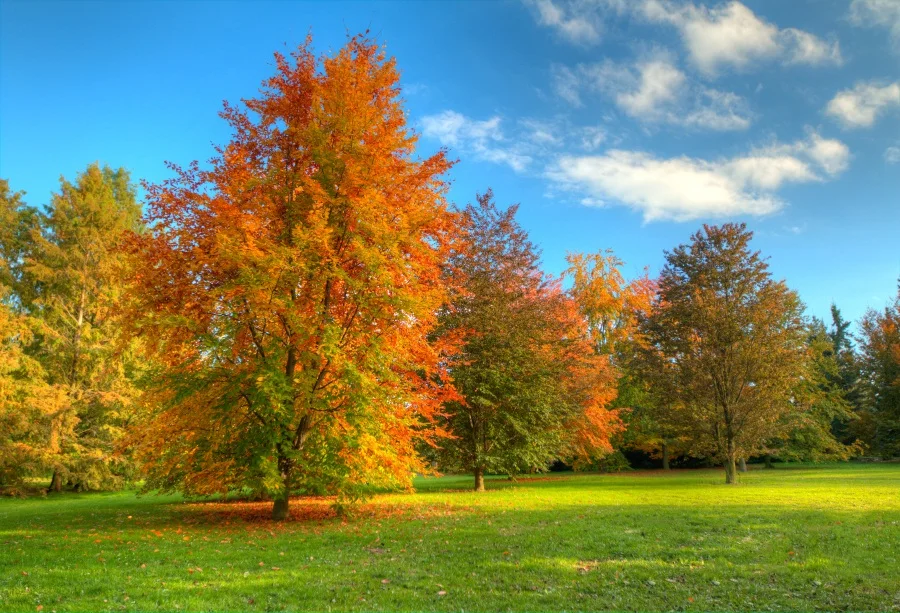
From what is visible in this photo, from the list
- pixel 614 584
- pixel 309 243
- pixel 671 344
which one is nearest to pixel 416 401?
pixel 309 243

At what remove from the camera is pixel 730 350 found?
78.8 feet

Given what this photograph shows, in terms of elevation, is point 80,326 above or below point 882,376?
above

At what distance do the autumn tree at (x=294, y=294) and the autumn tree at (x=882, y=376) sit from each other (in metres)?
42.7

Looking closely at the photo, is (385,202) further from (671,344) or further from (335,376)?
(671,344)

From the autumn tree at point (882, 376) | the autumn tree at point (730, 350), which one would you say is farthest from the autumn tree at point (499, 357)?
the autumn tree at point (882, 376)

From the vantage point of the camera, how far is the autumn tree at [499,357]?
73.0 feet

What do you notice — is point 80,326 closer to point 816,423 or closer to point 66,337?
point 66,337

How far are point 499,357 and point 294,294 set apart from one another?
11369 mm

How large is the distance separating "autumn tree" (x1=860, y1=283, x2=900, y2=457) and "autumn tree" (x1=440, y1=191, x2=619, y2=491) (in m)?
31.6

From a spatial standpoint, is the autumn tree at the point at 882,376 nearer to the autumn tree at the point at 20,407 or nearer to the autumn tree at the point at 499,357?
the autumn tree at the point at 499,357

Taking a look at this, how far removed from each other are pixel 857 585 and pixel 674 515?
6.07 metres

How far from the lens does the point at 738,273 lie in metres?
25.3

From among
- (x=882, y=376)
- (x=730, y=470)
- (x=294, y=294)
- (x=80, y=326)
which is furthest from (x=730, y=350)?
(x=80, y=326)

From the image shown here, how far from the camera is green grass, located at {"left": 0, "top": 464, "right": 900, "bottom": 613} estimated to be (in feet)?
20.6
